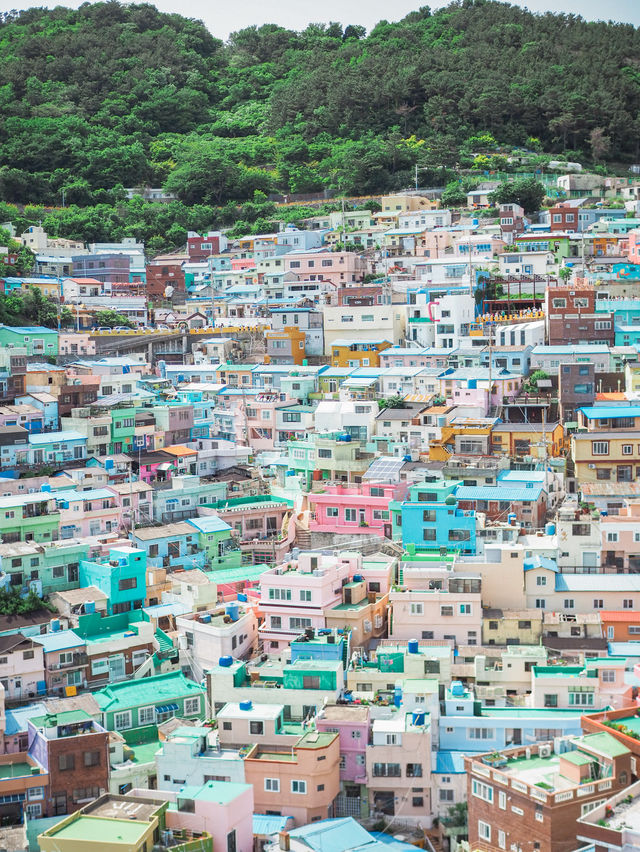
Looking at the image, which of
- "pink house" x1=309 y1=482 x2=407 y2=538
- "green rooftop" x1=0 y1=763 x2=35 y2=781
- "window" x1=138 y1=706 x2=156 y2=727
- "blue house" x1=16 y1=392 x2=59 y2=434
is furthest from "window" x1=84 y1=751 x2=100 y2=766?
"blue house" x1=16 y1=392 x2=59 y2=434

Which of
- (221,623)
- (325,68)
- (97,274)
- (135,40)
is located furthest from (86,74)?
(221,623)

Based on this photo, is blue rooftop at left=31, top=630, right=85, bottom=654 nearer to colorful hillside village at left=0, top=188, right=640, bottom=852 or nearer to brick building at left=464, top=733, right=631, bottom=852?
colorful hillside village at left=0, top=188, right=640, bottom=852

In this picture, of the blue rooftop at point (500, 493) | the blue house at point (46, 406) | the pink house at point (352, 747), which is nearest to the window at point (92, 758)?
the pink house at point (352, 747)

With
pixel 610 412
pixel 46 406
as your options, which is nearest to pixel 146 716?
pixel 610 412

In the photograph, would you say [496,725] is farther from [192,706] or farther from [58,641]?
[58,641]

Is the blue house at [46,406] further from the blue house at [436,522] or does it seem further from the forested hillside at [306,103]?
the forested hillside at [306,103]

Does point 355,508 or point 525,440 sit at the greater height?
point 525,440

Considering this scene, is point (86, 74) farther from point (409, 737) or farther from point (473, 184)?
point (409, 737)
